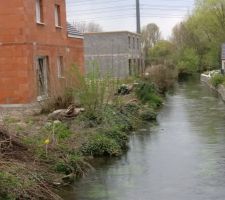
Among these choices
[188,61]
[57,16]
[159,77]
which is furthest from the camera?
[188,61]

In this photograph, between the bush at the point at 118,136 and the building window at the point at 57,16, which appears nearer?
the bush at the point at 118,136

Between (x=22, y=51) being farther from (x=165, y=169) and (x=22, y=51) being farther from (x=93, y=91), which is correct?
(x=165, y=169)

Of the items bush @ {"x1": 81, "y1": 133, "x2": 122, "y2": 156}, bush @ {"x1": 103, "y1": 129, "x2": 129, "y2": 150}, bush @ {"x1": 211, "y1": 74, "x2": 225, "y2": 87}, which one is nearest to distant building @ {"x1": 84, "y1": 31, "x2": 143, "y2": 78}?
bush @ {"x1": 211, "y1": 74, "x2": 225, "y2": 87}

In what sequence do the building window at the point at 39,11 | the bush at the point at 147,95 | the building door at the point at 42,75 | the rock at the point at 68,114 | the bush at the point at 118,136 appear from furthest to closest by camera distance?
1. the bush at the point at 147,95
2. the building window at the point at 39,11
3. the building door at the point at 42,75
4. the rock at the point at 68,114
5. the bush at the point at 118,136

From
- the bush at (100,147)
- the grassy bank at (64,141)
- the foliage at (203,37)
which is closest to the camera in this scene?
the grassy bank at (64,141)

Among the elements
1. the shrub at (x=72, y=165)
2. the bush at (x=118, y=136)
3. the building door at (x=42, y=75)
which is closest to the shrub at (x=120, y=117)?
the bush at (x=118, y=136)

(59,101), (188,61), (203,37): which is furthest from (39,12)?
(203,37)

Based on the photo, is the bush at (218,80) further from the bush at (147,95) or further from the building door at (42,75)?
the building door at (42,75)

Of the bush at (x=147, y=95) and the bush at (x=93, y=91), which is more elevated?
the bush at (x=93, y=91)

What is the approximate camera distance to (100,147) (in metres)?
14.5

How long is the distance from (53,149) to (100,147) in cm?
223

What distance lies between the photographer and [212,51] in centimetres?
7862

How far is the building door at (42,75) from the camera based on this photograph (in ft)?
78.5

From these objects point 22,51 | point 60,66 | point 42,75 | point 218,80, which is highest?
point 22,51
